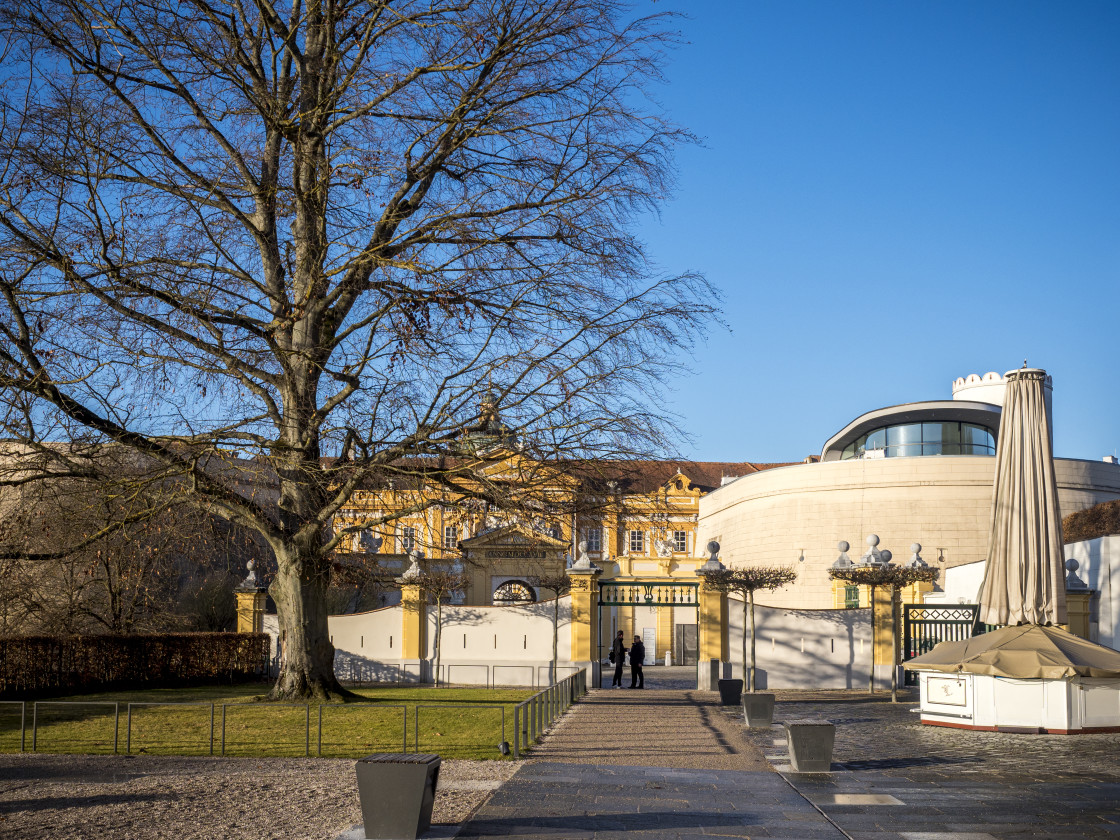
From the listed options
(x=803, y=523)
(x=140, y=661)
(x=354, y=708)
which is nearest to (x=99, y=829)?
(x=354, y=708)

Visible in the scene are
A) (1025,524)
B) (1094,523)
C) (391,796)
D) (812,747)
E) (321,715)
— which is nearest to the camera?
(391,796)

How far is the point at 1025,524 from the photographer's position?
18219 mm

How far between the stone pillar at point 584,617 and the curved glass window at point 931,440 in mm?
35214

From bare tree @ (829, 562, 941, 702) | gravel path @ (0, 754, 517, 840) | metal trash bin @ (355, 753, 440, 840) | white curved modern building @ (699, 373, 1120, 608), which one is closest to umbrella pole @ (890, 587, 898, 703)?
bare tree @ (829, 562, 941, 702)

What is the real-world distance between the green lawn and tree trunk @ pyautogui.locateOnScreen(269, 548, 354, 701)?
0.65m

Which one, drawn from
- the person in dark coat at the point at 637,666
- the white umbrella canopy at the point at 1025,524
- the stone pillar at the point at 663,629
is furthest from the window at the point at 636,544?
the white umbrella canopy at the point at 1025,524

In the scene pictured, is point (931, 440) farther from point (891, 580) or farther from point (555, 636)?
point (555, 636)

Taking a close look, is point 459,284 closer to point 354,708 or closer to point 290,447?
point 290,447

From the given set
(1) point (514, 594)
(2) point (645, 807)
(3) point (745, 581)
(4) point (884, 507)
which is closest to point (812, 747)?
(2) point (645, 807)

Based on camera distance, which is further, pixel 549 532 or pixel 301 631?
pixel 301 631

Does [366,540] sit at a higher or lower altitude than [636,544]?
higher

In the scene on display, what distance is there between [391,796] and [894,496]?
4907 centimetres

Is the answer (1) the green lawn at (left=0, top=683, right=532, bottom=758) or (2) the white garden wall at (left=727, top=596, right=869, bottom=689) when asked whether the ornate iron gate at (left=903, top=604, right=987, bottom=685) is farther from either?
(1) the green lawn at (left=0, top=683, right=532, bottom=758)

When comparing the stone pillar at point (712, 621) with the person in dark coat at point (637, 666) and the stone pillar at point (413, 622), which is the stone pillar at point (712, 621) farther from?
the stone pillar at point (413, 622)
